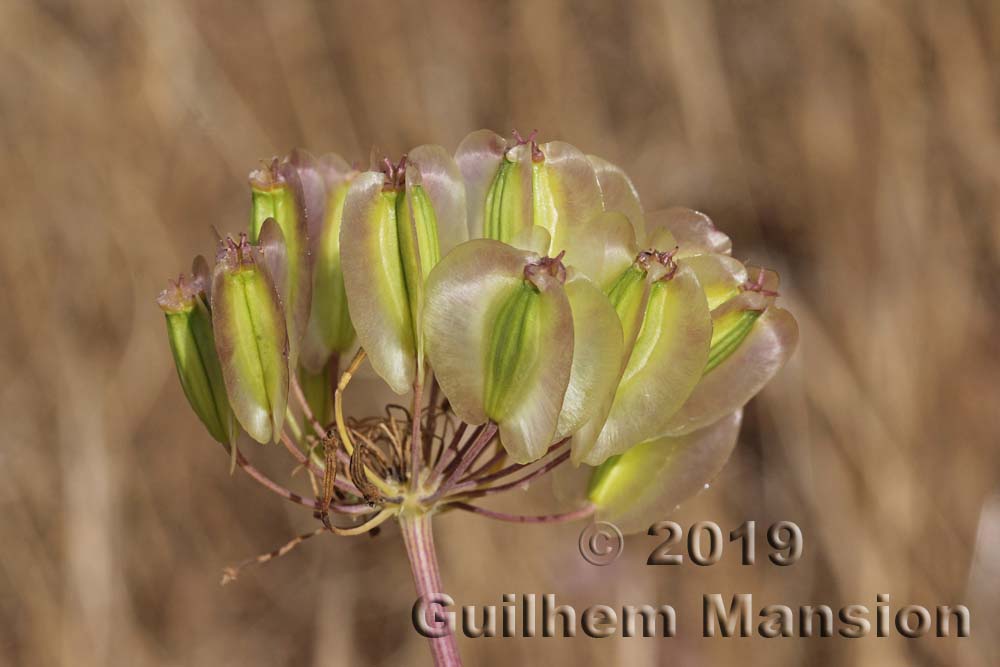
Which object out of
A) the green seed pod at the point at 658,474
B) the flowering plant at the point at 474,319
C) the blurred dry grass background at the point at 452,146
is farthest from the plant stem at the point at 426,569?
the blurred dry grass background at the point at 452,146

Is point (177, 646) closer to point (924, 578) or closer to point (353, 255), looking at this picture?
point (924, 578)

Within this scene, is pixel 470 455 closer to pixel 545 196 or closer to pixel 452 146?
pixel 545 196

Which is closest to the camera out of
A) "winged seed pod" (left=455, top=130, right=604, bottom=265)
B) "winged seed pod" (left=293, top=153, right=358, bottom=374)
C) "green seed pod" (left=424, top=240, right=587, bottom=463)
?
"green seed pod" (left=424, top=240, right=587, bottom=463)

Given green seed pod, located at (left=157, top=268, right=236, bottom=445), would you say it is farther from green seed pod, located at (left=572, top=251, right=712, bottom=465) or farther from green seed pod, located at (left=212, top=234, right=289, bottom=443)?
green seed pod, located at (left=572, top=251, right=712, bottom=465)

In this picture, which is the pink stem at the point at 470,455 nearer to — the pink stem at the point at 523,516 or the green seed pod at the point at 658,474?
the pink stem at the point at 523,516

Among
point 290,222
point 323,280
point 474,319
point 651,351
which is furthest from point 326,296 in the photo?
point 651,351

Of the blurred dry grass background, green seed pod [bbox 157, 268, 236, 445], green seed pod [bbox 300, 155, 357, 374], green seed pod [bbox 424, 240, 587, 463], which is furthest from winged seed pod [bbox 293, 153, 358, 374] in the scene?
the blurred dry grass background
